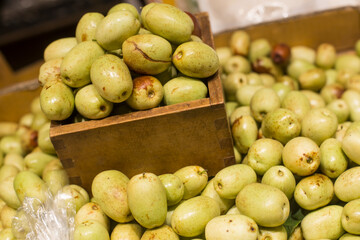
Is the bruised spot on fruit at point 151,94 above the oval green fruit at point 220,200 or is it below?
above

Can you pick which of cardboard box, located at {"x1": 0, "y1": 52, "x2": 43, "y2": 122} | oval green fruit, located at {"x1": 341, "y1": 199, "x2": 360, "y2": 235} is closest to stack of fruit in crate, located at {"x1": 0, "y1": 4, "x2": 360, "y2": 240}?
oval green fruit, located at {"x1": 341, "y1": 199, "x2": 360, "y2": 235}

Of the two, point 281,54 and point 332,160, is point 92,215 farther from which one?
point 281,54

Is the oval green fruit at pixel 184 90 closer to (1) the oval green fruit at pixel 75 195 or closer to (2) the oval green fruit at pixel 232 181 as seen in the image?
(2) the oval green fruit at pixel 232 181

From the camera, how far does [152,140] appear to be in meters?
1.94

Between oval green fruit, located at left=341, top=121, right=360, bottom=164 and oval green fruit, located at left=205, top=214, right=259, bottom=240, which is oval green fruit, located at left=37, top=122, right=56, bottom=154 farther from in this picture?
oval green fruit, located at left=341, top=121, right=360, bottom=164

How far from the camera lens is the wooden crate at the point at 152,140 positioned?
186 centimetres

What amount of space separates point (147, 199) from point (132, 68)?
651 mm

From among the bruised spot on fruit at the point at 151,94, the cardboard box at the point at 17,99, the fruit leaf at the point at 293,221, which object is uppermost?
the bruised spot on fruit at the point at 151,94

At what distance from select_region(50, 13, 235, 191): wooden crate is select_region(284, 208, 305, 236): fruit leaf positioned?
0.41 metres

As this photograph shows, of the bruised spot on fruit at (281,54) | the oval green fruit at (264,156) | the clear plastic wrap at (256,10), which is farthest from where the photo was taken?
the clear plastic wrap at (256,10)

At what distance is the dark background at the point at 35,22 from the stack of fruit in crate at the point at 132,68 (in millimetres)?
3417

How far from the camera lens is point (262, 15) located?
355 cm

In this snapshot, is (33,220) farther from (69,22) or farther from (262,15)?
(69,22)

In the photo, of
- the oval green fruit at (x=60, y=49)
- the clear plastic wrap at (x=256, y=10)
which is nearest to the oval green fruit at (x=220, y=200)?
the oval green fruit at (x=60, y=49)
